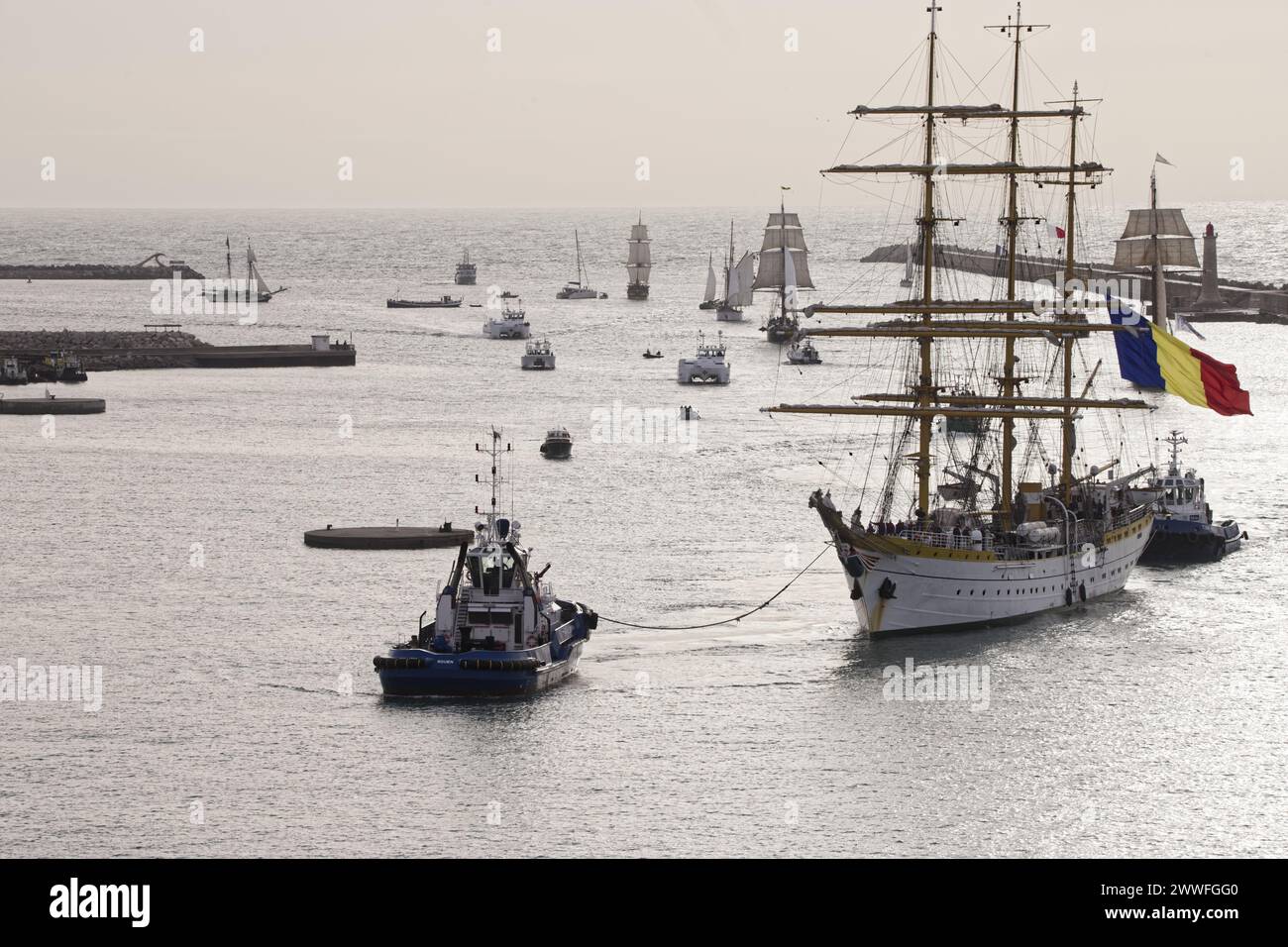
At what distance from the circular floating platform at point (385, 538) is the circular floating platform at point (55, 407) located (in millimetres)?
49152

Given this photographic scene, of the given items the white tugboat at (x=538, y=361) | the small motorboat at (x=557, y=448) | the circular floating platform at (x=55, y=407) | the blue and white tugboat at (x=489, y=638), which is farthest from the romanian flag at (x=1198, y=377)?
the white tugboat at (x=538, y=361)

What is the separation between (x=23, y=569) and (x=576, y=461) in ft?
117

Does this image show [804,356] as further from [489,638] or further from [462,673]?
[462,673]

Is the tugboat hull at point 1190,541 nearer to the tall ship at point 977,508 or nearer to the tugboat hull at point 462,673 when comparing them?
the tall ship at point 977,508

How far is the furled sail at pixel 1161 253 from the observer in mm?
183875

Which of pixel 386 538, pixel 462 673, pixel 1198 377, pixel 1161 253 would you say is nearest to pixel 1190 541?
pixel 1198 377

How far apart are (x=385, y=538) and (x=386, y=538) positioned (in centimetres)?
4

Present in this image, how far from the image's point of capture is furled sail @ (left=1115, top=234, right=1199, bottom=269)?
184 m

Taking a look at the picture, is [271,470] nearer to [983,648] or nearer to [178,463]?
[178,463]

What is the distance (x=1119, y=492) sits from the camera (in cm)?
7375

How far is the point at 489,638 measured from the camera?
48.8 m

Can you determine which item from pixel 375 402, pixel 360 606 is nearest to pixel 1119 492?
pixel 360 606

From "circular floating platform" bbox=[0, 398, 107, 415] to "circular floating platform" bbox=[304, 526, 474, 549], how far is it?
161 feet

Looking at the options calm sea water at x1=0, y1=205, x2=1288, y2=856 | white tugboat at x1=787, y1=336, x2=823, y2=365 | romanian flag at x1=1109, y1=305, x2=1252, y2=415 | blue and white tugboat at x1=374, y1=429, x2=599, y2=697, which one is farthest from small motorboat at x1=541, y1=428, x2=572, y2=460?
white tugboat at x1=787, y1=336, x2=823, y2=365
